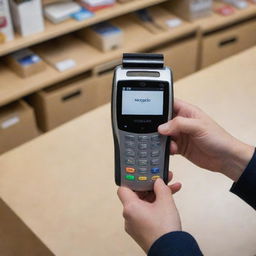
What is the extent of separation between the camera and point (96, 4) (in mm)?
2127

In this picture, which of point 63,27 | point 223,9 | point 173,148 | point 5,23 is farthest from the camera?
point 223,9

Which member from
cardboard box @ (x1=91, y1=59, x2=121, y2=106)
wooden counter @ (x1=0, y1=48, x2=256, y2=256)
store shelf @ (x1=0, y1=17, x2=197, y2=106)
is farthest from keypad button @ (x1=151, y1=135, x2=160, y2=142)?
cardboard box @ (x1=91, y1=59, x2=121, y2=106)

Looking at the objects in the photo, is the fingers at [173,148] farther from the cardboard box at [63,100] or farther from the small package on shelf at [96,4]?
the small package on shelf at [96,4]

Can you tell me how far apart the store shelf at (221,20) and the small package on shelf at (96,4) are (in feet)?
1.61

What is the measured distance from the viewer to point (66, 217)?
3.61 feet

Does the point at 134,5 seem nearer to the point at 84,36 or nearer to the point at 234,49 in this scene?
the point at 84,36

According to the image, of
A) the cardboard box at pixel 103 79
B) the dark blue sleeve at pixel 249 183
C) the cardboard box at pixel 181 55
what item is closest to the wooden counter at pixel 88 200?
the dark blue sleeve at pixel 249 183

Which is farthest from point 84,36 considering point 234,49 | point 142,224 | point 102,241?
point 142,224

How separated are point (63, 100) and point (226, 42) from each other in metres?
0.97

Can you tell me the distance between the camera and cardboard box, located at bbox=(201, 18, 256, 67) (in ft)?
8.18

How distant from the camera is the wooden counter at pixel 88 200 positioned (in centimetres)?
105

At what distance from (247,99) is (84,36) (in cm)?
103

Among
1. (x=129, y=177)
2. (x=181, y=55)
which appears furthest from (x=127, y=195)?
(x=181, y=55)

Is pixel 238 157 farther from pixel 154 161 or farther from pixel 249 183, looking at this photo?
pixel 154 161
